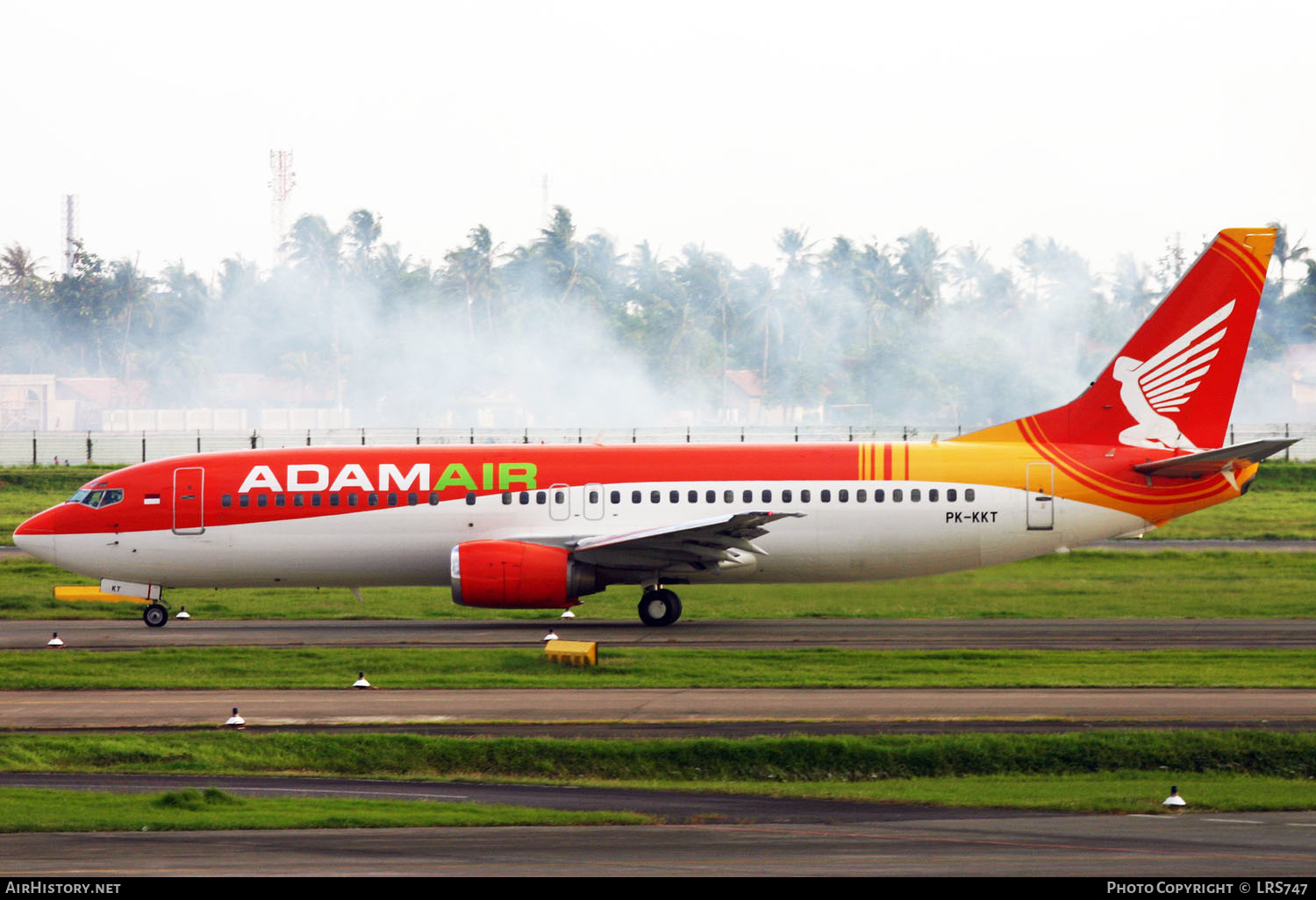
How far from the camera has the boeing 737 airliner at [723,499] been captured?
113ft

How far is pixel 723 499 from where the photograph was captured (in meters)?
35.0

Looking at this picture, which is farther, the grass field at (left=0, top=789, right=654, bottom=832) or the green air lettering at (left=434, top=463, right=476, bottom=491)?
the green air lettering at (left=434, top=463, right=476, bottom=491)

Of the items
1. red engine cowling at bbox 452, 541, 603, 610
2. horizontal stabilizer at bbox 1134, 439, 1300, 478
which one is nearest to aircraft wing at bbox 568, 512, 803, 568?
red engine cowling at bbox 452, 541, 603, 610

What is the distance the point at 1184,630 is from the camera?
33219 mm

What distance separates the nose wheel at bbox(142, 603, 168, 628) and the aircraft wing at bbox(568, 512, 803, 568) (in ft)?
33.7

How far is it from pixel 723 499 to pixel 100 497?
15214 mm

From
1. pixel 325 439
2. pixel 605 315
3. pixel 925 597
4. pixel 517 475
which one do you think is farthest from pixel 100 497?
pixel 605 315

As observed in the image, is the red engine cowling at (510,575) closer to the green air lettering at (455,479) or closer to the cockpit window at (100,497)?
the green air lettering at (455,479)

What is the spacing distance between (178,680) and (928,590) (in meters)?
17.7

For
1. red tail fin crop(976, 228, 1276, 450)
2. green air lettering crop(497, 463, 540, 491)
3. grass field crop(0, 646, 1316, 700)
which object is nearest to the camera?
grass field crop(0, 646, 1316, 700)

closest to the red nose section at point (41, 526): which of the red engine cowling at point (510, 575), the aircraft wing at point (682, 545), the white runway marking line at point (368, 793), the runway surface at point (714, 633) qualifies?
the runway surface at point (714, 633)

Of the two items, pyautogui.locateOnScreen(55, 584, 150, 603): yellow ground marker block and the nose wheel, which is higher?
pyautogui.locateOnScreen(55, 584, 150, 603): yellow ground marker block

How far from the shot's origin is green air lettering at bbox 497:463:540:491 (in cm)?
3525

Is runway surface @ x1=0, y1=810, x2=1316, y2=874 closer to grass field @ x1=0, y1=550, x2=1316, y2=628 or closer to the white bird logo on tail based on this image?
the white bird logo on tail
